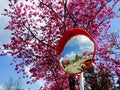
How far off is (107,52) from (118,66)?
1.05 m

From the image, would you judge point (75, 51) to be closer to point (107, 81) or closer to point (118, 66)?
point (118, 66)

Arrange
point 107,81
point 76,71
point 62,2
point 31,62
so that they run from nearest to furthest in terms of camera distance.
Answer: point 76,71, point 62,2, point 31,62, point 107,81

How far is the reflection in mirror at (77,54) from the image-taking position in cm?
339

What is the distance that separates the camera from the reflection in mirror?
3.39 m

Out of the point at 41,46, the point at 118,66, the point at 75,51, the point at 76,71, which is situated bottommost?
the point at 76,71

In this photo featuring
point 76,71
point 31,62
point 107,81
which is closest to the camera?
point 76,71

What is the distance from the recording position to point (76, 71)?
3359 mm

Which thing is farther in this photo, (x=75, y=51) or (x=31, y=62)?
(x=31, y=62)

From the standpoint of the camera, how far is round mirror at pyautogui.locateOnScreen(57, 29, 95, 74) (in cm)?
339

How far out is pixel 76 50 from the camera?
3.50 metres

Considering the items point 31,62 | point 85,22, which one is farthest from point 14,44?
point 85,22

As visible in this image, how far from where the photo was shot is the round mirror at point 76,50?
11.1 ft

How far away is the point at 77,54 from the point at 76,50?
6 centimetres

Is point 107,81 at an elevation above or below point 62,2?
below
